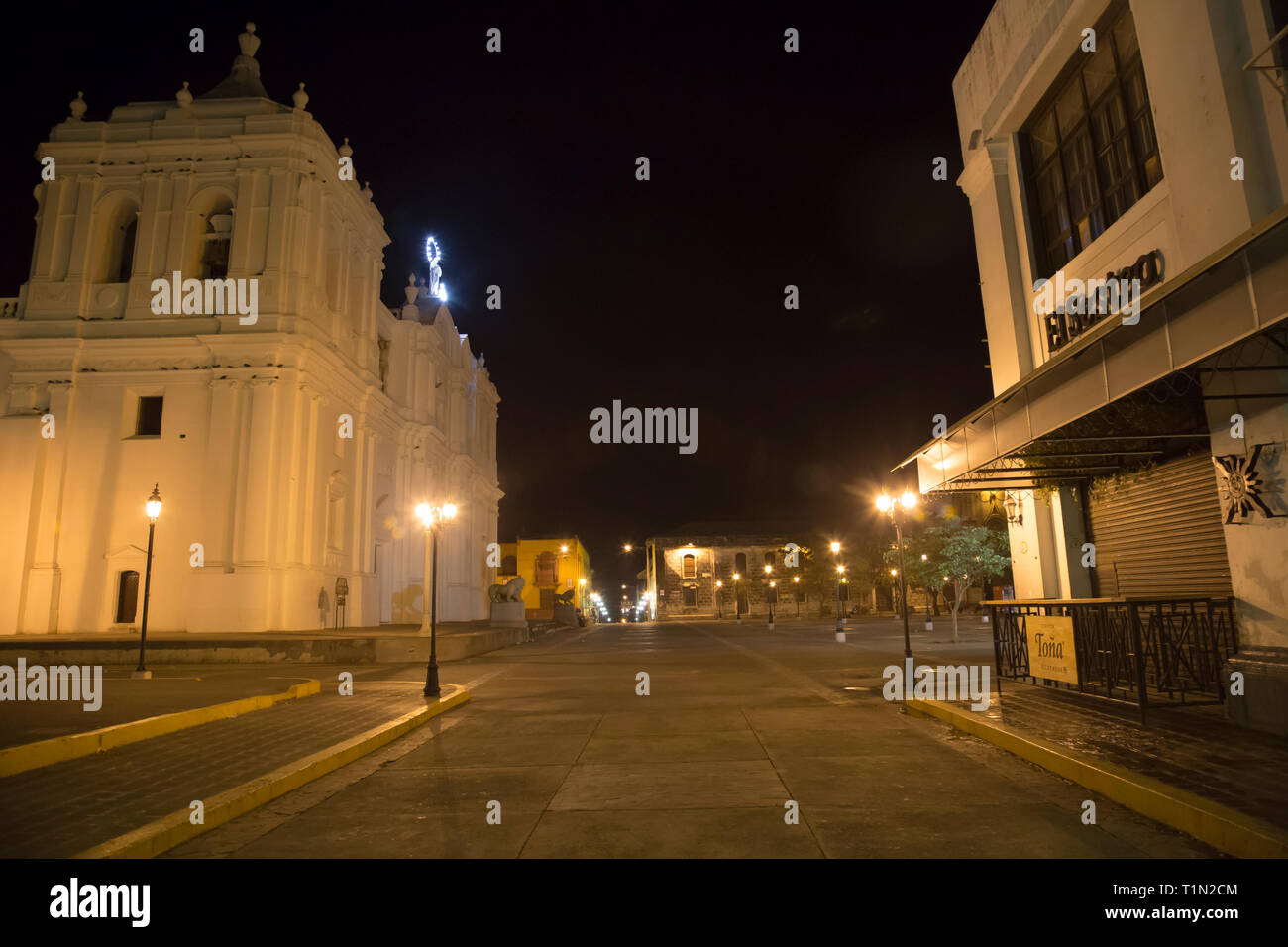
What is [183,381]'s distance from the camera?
25719 mm

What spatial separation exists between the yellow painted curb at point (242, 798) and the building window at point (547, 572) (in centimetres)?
7184

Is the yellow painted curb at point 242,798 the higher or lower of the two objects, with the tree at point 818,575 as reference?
lower

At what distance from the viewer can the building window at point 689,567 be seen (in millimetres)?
71438

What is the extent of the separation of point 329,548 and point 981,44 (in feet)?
82.7

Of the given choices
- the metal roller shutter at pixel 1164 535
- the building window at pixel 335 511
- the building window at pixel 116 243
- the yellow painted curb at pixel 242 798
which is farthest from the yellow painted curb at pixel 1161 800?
the building window at pixel 116 243

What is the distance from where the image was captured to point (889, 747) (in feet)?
26.5

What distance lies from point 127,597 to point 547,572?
56679 mm

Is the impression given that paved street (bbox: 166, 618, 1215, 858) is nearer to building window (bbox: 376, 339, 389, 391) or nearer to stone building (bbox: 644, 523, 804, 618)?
building window (bbox: 376, 339, 389, 391)

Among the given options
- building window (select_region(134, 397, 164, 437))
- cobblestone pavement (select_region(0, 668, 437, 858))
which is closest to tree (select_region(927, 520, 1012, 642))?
cobblestone pavement (select_region(0, 668, 437, 858))

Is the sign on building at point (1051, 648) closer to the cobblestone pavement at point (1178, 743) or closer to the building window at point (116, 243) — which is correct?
the cobblestone pavement at point (1178, 743)

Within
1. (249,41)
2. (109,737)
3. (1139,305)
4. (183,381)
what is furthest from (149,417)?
(1139,305)

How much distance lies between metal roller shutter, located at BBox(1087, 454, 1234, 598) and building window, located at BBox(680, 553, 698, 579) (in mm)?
59687

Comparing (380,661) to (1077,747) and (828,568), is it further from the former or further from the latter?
(828,568)

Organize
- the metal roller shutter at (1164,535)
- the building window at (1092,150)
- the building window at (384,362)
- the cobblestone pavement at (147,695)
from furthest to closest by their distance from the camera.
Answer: the building window at (384,362) → the building window at (1092,150) → the metal roller shutter at (1164,535) → the cobblestone pavement at (147,695)
